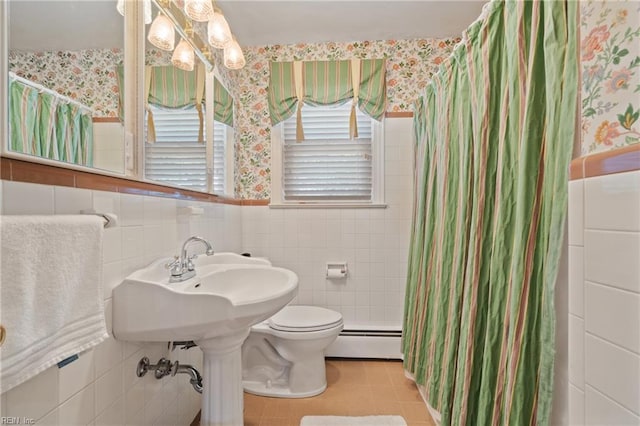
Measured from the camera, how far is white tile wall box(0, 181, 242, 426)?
0.71 meters

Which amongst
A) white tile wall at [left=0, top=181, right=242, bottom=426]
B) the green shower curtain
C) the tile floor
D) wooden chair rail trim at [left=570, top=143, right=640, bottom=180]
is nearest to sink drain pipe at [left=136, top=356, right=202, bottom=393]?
white tile wall at [left=0, top=181, right=242, bottom=426]

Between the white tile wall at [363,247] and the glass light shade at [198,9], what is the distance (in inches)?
53.6

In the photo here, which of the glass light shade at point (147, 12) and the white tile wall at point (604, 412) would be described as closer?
the white tile wall at point (604, 412)

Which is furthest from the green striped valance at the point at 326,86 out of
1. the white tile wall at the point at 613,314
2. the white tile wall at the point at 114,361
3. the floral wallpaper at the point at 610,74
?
the white tile wall at the point at 613,314

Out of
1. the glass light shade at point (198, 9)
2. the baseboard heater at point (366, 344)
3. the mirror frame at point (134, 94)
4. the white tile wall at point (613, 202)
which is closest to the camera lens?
the white tile wall at point (613, 202)

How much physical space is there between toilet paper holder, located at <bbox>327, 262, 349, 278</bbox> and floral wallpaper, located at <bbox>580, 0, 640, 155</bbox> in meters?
1.84

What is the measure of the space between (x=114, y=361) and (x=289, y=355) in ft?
3.41

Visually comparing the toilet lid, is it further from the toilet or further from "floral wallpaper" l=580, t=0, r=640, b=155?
"floral wallpaper" l=580, t=0, r=640, b=155

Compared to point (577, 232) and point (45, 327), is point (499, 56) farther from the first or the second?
point (45, 327)

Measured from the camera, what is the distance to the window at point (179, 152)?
1.28 m

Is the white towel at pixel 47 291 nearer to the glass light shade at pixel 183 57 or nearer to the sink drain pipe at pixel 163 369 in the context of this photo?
the sink drain pipe at pixel 163 369

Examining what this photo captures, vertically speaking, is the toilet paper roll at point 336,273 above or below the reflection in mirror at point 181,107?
below

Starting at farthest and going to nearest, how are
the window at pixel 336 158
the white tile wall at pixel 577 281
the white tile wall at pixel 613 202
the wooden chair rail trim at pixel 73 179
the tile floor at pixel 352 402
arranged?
the window at pixel 336 158 → the tile floor at pixel 352 402 → the wooden chair rail trim at pixel 73 179 → the white tile wall at pixel 577 281 → the white tile wall at pixel 613 202

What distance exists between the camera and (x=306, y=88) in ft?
7.78
